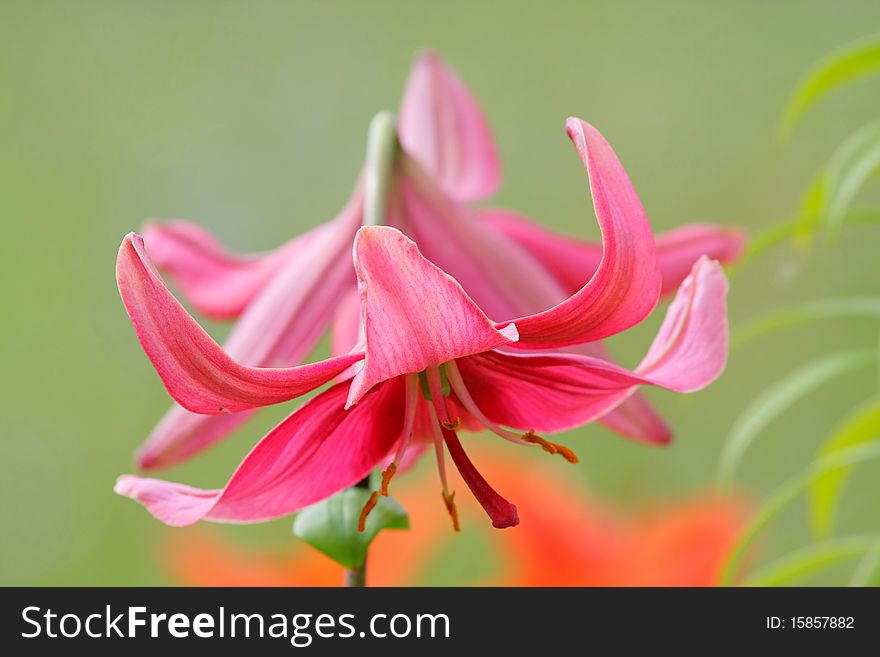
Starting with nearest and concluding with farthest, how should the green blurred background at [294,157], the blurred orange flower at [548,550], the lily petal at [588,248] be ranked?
the lily petal at [588,248]
the blurred orange flower at [548,550]
the green blurred background at [294,157]

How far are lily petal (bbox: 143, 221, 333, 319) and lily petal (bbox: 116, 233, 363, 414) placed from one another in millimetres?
105

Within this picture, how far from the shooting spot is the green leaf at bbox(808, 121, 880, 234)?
0.34 metres

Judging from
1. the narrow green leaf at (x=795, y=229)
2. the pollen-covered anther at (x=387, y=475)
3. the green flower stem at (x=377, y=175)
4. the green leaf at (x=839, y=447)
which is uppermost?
the narrow green leaf at (x=795, y=229)

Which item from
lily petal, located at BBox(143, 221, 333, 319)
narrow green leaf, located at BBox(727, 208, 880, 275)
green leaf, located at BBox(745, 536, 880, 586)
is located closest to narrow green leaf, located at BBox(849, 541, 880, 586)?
green leaf, located at BBox(745, 536, 880, 586)

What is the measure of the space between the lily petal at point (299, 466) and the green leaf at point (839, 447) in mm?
187

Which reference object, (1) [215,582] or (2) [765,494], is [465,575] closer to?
(1) [215,582]

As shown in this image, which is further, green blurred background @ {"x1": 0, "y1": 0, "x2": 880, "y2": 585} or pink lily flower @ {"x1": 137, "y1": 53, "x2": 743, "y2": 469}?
green blurred background @ {"x1": 0, "y1": 0, "x2": 880, "y2": 585}

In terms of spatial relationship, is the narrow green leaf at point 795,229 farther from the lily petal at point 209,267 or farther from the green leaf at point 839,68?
the lily petal at point 209,267

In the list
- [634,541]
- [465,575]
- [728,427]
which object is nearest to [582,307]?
[634,541]

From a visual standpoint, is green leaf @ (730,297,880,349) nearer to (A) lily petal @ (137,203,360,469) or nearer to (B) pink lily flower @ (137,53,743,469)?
(B) pink lily flower @ (137,53,743,469)

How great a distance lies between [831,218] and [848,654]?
0.46ft

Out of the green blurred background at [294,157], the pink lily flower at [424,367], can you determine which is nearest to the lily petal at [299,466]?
the pink lily flower at [424,367]

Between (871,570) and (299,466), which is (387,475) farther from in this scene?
(871,570)

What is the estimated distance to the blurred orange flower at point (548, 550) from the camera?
25.1 inches
